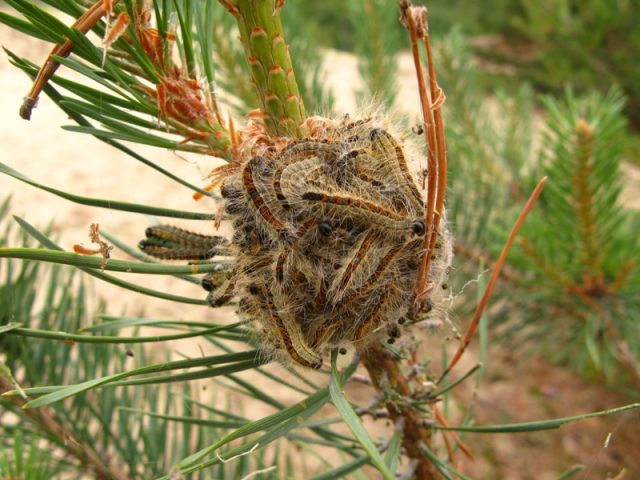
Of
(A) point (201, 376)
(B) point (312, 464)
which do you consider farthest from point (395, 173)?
(B) point (312, 464)

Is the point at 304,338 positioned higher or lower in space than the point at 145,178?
lower

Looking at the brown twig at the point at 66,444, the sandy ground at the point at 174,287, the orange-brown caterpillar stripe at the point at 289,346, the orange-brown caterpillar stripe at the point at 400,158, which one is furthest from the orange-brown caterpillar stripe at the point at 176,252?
the sandy ground at the point at 174,287

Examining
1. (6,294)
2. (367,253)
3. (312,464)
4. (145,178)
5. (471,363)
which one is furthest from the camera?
(145,178)

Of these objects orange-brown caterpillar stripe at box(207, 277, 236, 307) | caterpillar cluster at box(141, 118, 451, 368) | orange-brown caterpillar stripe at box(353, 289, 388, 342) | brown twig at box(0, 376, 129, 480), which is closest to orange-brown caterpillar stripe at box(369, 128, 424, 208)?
caterpillar cluster at box(141, 118, 451, 368)

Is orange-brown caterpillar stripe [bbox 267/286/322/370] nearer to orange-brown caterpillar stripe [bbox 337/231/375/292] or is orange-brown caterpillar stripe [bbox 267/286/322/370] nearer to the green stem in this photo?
Answer: orange-brown caterpillar stripe [bbox 337/231/375/292]

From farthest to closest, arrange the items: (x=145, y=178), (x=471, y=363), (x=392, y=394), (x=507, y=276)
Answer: (x=145, y=178)
(x=471, y=363)
(x=507, y=276)
(x=392, y=394)

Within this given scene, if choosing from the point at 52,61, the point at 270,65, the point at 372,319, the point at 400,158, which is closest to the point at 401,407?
the point at 372,319

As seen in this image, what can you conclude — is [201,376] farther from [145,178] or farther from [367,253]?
[145,178]
